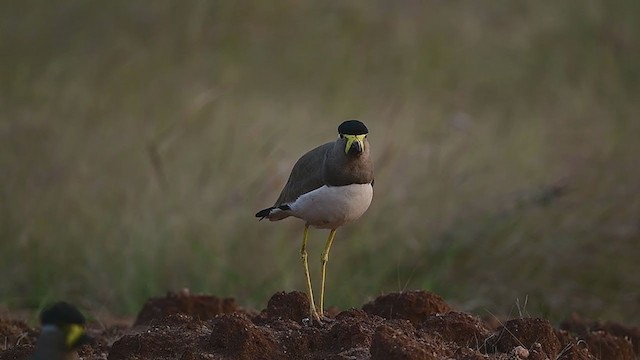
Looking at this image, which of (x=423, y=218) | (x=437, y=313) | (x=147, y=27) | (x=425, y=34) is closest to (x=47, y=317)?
(x=437, y=313)

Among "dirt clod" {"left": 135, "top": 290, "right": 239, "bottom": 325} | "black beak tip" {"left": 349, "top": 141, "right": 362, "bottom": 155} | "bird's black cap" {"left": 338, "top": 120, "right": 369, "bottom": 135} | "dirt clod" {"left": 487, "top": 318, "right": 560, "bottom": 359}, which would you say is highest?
"bird's black cap" {"left": 338, "top": 120, "right": 369, "bottom": 135}

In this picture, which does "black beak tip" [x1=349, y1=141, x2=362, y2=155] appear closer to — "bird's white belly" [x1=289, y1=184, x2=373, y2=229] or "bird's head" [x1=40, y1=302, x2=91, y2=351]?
"bird's white belly" [x1=289, y1=184, x2=373, y2=229]

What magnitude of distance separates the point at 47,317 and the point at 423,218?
174 inches

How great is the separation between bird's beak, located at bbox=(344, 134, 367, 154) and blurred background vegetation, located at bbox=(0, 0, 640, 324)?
1.53m

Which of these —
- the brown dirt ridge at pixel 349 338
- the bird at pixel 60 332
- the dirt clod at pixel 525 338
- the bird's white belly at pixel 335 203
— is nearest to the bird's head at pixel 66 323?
the bird at pixel 60 332

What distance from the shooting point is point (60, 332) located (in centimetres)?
316

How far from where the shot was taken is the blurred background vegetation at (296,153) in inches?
270

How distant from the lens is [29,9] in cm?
859

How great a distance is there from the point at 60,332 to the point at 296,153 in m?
4.88

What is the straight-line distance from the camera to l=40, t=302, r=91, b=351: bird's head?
3150 millimetres

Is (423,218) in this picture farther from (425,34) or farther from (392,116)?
(425,34)

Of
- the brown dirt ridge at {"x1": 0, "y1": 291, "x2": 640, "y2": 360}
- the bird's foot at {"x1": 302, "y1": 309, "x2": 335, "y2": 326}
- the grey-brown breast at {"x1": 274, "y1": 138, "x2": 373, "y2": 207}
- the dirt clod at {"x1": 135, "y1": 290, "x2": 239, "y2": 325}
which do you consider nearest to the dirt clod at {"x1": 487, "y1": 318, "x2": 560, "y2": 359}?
the brown dirt ridge at {"x1": 0, "y1": 291, "x2": 640, "y2": 360}

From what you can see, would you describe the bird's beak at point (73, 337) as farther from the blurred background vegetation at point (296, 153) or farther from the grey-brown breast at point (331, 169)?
the blurred background vegetation at point (296, 153)

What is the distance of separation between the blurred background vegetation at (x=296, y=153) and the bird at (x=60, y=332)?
7.94 ft
